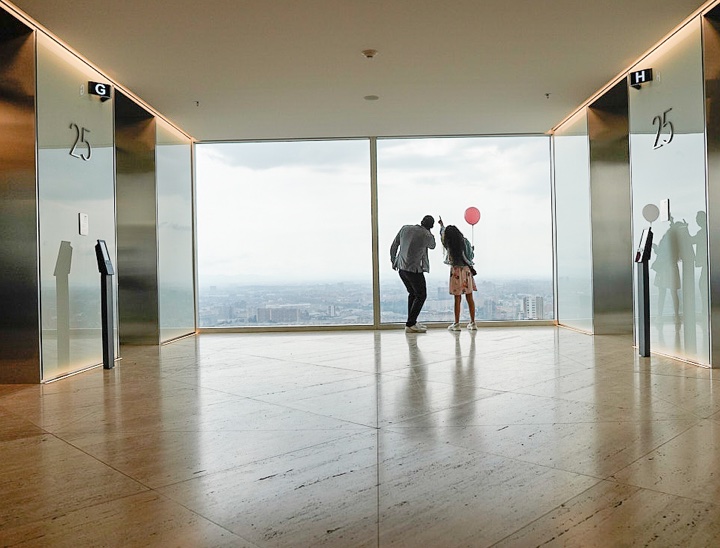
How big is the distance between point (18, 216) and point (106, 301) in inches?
45.4

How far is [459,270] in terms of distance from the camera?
923 cm

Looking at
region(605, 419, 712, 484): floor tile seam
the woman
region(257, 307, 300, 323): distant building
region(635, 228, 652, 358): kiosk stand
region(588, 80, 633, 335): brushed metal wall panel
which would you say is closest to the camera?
region(605, 419, 712, 484): floor tile seam

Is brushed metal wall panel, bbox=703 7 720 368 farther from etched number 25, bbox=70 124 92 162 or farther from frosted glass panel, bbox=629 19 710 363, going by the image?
etched number 25, bbox=70 124 92 162

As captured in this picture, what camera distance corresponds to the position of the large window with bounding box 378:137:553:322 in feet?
32.1

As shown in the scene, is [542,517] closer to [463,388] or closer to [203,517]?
[203,517]

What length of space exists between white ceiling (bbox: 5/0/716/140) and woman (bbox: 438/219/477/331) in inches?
64.7

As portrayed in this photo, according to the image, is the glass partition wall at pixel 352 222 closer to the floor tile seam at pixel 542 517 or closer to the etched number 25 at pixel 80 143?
the etched number 25 at pixel 80 143

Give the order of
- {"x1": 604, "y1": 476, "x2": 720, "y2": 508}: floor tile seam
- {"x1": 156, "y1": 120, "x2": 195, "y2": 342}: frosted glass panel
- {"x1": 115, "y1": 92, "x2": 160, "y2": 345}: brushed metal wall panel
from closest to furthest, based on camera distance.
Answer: {"x1": 604, "y1": 476, "x2": 720, "y2": 508}: floor tile seam < {"x1": 115, "y1": 92, "x2": 160, "y2": 345}: brushed metal wall panel < {"x1": 156, "y1": 120, "x2": 195, "y2": 342}: frosted glass panel

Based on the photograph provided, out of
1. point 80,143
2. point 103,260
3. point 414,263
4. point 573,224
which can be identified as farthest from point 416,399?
point 573,224

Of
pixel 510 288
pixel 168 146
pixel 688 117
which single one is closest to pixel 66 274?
pixel 168 146

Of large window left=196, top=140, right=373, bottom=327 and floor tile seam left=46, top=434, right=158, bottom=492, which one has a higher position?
large window left=196, top=140, right=373, bottom=327

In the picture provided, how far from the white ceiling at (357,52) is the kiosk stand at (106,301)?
1779mm

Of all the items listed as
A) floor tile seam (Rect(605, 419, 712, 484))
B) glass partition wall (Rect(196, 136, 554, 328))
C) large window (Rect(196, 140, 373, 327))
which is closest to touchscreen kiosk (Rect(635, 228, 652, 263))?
floor tile seam (Rect(605, 419, 712, 484))

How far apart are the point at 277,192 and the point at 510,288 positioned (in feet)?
12.3
